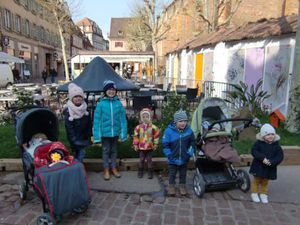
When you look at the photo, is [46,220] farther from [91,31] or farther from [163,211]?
[91,31]

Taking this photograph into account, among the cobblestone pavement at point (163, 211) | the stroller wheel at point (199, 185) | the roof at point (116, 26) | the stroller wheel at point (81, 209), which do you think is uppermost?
the roof at point (116, 26)

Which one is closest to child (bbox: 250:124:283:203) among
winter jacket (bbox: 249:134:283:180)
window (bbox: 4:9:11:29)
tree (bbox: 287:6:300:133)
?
winter jacket (bbox: 249:134:283:180)

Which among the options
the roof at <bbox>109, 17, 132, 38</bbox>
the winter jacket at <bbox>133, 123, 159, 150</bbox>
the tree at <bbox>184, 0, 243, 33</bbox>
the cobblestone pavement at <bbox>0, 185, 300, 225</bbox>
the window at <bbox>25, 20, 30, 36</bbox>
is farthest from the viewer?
the roof at <bbox>109, 17, 132, 38</bbox>

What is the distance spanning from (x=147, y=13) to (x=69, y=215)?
94.3 feet

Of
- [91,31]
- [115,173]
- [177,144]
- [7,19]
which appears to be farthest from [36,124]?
[91,31]

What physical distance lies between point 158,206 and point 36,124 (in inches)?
85.1

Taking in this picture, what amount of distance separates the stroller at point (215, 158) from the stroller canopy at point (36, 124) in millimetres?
2200

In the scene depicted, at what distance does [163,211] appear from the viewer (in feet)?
13.6

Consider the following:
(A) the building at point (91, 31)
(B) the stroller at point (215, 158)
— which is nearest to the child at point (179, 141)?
(B) the stroller at point (215, 158)

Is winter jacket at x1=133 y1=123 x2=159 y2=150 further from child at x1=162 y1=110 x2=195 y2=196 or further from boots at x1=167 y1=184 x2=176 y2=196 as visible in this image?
boots at x1=167 y1=184 x2=176 y2=196

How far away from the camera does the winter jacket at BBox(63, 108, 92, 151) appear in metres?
4.82

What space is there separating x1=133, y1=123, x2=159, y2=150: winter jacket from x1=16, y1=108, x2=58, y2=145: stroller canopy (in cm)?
133

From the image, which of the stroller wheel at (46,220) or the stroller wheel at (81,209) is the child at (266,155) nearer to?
the stroller wheel at (81,209)

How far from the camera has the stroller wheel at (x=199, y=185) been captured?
14.6 ft
